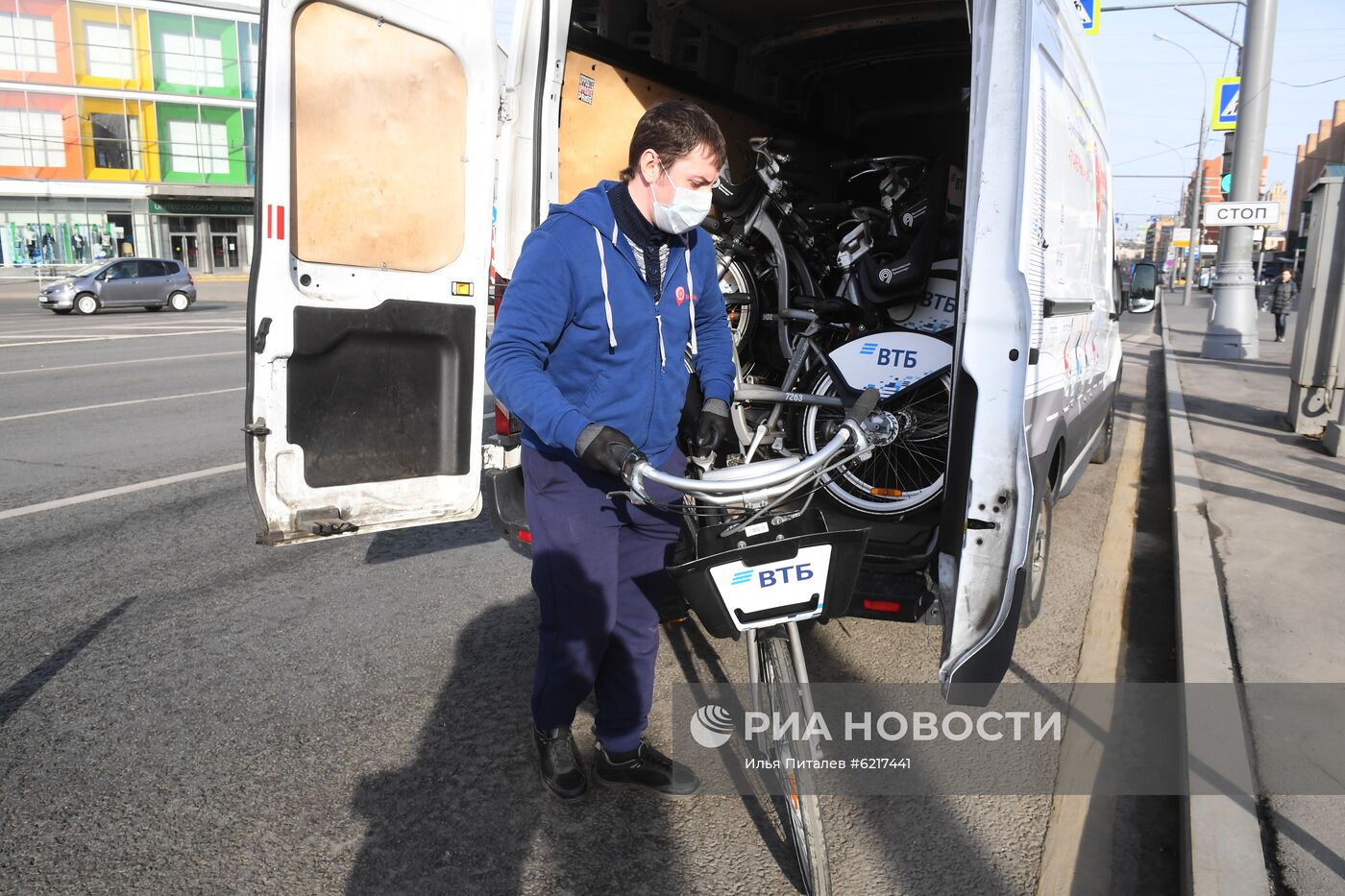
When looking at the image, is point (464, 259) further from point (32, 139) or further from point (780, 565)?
point (32, 139)

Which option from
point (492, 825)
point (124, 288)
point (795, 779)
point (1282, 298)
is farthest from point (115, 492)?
point (124, 288)

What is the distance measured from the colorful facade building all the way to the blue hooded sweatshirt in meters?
42.0

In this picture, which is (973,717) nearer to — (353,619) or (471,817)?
(471,817)

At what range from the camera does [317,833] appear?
114 inches

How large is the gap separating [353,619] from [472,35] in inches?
101

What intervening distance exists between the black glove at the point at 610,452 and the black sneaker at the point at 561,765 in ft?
3.76

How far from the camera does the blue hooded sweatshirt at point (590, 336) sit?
2588mm

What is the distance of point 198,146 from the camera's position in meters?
41.4

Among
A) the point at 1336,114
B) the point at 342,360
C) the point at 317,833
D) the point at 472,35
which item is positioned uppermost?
the point at 1336,114

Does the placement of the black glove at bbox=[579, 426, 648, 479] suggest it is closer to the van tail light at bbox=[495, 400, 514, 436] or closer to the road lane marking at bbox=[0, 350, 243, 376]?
the van tail light at bbox=[495, 400, 514, 436]

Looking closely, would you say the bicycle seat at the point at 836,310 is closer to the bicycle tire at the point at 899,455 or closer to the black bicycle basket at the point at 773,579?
the bicycle tire at the point at 899,455

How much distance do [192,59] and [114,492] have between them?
41.3 metres

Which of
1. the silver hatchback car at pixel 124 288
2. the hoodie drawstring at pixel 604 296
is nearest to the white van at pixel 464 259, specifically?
the hoodie drawstring at pixel 604 296

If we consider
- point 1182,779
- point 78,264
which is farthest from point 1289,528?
point 78,264
